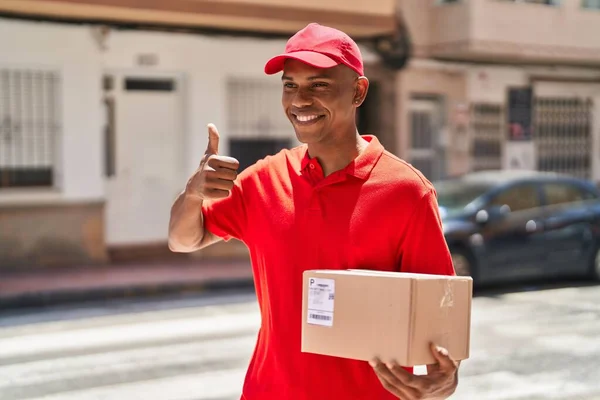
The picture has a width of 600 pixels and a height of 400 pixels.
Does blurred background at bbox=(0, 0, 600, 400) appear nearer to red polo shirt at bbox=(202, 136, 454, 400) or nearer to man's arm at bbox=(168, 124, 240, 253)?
man's arm at bbox=(168, 124, 240, 253)

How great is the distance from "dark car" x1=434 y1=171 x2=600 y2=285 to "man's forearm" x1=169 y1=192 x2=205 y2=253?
895 cm

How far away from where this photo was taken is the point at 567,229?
12492 mm

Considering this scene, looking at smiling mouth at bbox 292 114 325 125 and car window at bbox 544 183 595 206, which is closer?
smiling mouth at bbox 292 114 325 125

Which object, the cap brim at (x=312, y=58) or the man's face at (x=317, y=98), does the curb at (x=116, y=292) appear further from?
the cap brim at (x=312, y=58)

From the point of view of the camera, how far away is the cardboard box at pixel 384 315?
2273 mm

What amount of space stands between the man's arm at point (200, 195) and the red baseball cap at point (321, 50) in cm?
33

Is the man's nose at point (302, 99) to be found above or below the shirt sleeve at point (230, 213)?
above

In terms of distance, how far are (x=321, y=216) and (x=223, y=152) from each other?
13020 mm

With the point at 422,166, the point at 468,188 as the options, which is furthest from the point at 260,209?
the point at 422,166

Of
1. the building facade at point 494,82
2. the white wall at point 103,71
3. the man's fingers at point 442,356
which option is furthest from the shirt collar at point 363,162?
the building facade at point 494,82

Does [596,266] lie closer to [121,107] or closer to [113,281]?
[113,281]

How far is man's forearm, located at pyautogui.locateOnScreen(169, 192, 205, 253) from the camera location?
8.70 feet

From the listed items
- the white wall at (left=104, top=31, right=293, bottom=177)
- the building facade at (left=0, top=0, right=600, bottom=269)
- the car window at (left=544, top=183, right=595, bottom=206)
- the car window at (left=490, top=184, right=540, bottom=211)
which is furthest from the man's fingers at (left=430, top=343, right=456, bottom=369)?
the white wall at (left=104, top=31, right=293, bottom=177)

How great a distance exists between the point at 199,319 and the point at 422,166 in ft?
31.7
